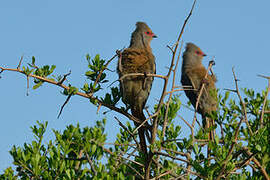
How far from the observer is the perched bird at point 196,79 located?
303 inches

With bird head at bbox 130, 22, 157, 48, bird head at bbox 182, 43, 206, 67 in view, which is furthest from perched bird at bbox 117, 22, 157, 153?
bird head at bbox 182, 43, 206, 67

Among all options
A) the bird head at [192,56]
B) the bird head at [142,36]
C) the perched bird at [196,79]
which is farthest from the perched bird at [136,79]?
the bird head at [192,56]

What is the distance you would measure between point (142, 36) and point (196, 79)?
7.38 ft

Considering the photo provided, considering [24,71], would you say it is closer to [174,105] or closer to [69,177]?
[69,177]

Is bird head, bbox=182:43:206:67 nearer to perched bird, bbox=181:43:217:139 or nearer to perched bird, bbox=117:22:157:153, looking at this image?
perched bird, bbox=181:43:217:139

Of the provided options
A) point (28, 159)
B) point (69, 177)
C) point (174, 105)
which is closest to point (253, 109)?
point (174, 105)

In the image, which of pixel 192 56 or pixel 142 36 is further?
pixel 192 56

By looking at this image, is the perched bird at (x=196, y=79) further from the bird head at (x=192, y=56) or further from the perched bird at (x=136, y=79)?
the perched bird at (x=136, y=79)

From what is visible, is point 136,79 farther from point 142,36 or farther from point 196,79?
point 196,79

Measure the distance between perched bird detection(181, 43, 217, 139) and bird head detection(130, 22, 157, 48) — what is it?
162 centimetres

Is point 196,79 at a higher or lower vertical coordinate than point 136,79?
higher

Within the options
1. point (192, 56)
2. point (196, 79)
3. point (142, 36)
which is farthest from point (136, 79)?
A: point (192, 56)

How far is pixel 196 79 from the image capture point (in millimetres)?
7910

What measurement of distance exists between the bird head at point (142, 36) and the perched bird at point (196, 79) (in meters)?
1.62
